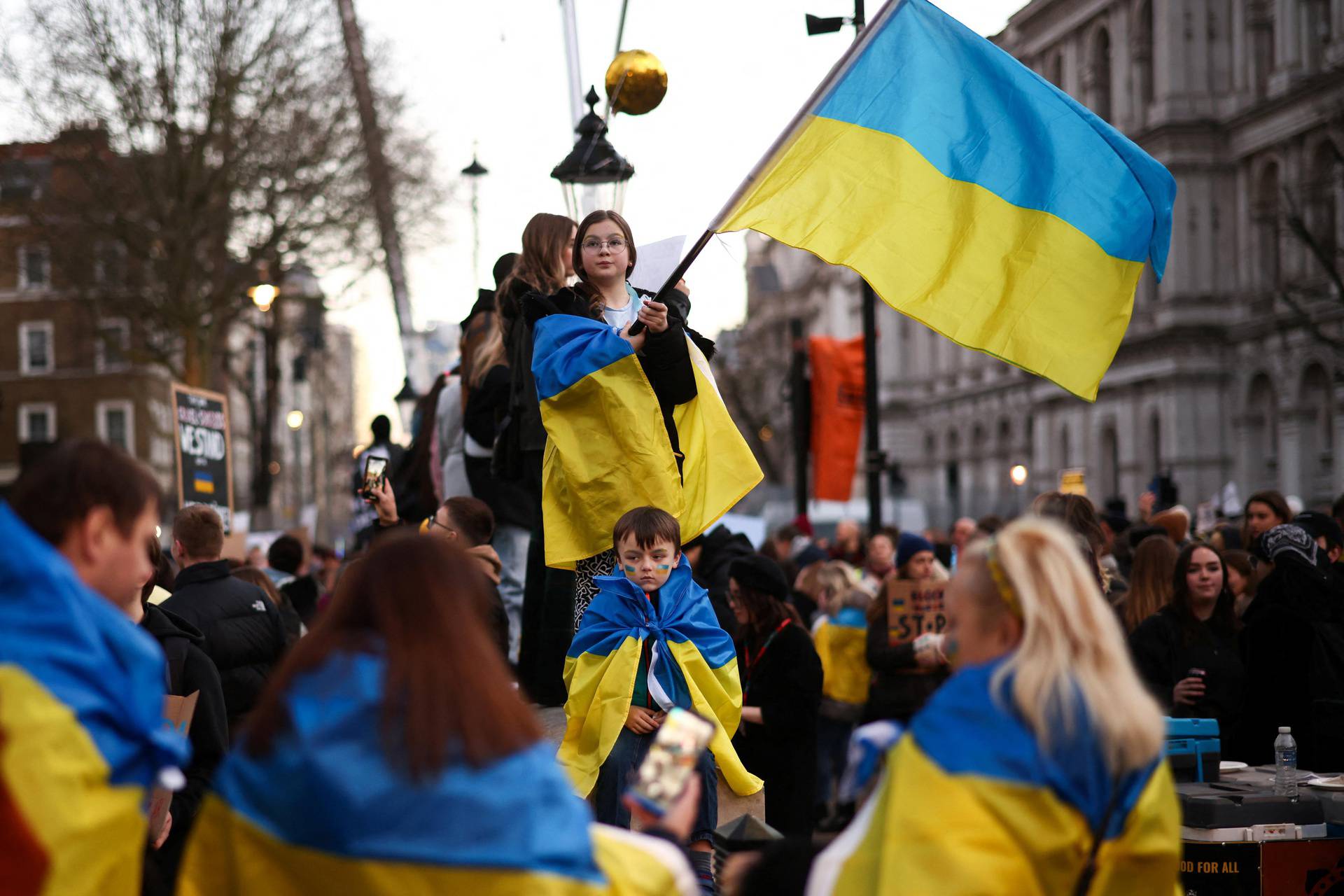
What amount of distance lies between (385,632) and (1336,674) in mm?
6020

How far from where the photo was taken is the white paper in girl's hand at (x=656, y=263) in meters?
7.95

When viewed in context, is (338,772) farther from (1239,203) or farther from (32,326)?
(32,326)

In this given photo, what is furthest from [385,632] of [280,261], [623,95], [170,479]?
[170,479]

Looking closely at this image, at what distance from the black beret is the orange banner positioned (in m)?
12.2

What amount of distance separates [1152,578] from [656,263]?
9.84 feet

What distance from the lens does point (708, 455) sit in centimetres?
717

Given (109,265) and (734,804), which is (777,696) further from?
(109,265)

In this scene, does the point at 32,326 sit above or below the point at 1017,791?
above

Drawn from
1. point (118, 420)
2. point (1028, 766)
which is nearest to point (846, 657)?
point (1028, 766)

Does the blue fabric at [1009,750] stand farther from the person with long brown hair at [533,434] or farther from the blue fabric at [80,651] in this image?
the person with long brown hair at [533,434]

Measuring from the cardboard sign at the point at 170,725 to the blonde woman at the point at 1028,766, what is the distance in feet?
8.22

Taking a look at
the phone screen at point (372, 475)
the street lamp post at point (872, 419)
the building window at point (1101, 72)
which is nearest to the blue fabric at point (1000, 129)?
the phone screen at point (372, 475)

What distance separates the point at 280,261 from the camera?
37.2 metres

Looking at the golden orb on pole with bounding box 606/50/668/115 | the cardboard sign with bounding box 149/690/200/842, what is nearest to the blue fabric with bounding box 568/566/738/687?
the cardboard sign with bounding box 149/690/200/842
